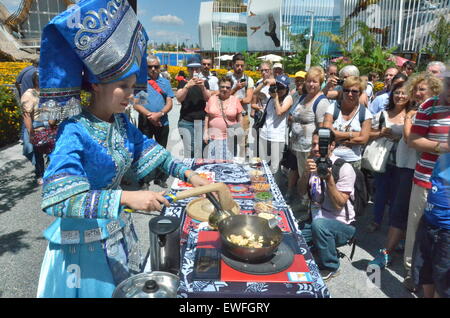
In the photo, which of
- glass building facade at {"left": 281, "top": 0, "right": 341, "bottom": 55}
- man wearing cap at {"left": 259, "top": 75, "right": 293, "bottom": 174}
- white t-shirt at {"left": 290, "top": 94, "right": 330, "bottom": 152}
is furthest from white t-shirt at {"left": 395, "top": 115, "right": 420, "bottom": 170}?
glass building facade at {"left": 281, "top": 0, "right": 341, "bottom": 55}

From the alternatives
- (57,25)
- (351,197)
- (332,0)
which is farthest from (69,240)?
(332,0)

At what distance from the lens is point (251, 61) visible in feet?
96.4

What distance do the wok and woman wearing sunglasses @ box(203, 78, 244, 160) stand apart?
272 cm

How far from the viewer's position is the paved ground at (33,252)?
2639 mm

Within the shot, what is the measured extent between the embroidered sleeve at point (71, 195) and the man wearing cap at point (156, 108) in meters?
3.60

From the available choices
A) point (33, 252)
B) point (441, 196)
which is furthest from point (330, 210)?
point (33, 252)

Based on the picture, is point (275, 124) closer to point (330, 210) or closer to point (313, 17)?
point (330, 210)

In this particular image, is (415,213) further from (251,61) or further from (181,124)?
(251,61)

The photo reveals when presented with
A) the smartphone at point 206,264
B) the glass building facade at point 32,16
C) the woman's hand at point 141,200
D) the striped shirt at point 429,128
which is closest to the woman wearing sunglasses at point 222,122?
the striped shirt at point 429,128

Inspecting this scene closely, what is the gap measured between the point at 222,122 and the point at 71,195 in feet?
11.9

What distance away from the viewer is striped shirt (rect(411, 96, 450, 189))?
2.26 m

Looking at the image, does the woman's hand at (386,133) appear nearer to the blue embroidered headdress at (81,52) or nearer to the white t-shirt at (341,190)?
the white t-shirt at (341,190)

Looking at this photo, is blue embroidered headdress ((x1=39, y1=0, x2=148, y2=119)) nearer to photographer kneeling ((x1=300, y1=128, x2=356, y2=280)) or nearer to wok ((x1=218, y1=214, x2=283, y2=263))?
wok ((x1=218, y1=214, x2=283, y2=263))
